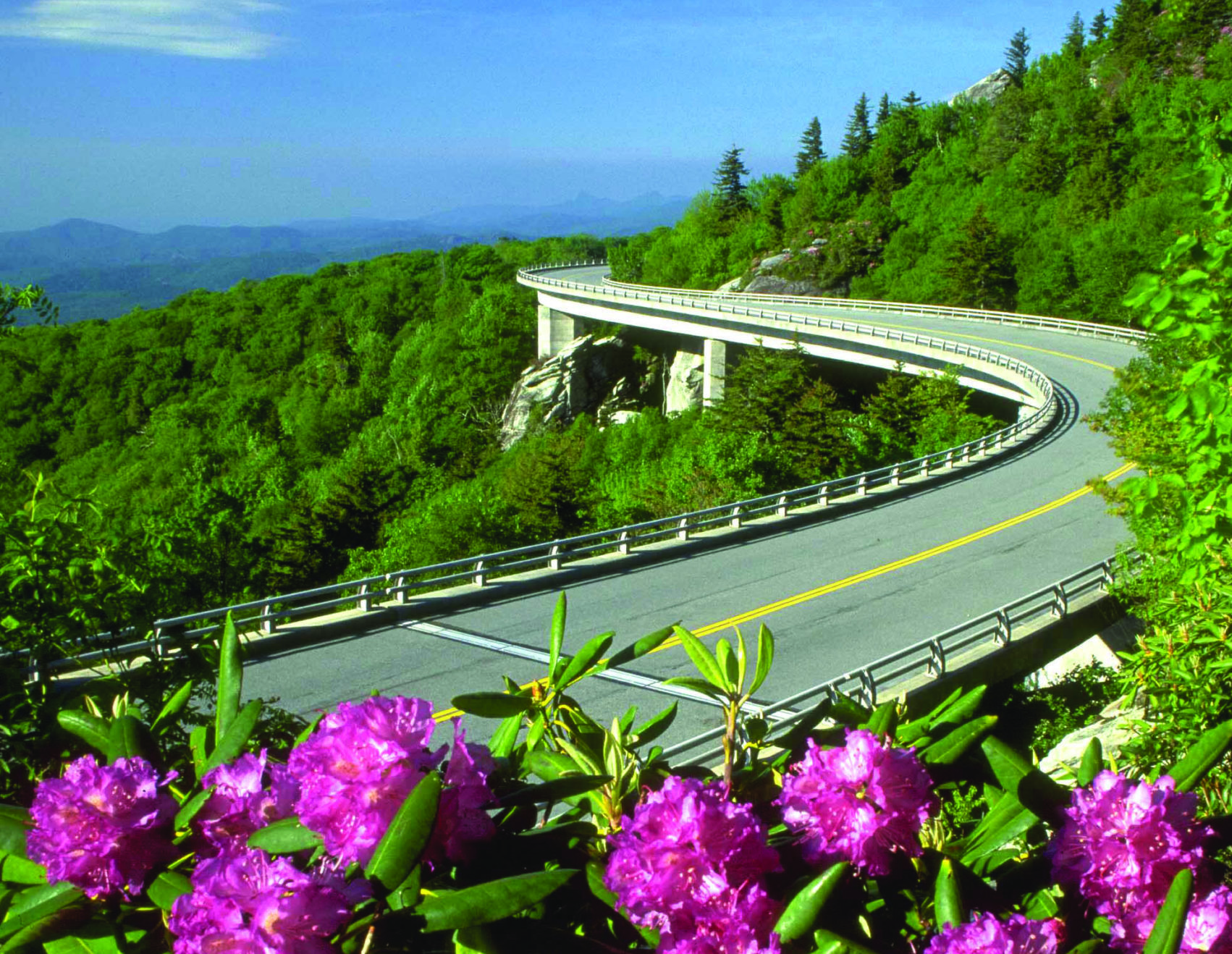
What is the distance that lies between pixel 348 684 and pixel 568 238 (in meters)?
136

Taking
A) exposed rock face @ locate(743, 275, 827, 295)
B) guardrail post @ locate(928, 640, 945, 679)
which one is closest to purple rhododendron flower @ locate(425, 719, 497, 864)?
guardrail post @ locate(928, 640, 945, 679)

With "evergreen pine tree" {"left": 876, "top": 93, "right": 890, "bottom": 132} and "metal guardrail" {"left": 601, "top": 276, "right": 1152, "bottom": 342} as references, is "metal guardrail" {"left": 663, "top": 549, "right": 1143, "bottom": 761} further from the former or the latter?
"evergreen pine tree" {"left": 876, "top": 93, "right": 890, "bottom": 132}

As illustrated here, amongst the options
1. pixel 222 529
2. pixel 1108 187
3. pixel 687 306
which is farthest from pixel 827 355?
pixel 222 529

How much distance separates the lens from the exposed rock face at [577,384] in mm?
79000

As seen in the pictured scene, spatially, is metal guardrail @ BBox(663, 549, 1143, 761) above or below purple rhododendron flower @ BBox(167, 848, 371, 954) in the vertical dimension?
below

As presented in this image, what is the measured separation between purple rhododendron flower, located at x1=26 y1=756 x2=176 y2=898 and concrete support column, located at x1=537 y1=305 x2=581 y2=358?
8663 cm

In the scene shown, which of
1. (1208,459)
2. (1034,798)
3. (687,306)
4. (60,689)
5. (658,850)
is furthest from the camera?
(687,306)

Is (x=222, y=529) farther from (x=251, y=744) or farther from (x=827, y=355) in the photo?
(x=827, y=355)

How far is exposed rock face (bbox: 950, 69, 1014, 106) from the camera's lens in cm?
11462

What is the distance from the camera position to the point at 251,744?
8.04ft

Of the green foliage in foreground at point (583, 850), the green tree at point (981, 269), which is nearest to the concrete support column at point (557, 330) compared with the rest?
the green tree at point (981, 269)

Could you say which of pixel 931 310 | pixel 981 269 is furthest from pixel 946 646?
pixel 981 269

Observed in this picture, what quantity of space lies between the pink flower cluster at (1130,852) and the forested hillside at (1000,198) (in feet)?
186

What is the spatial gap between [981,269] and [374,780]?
74.2 m
